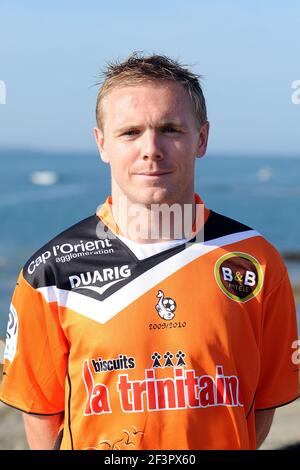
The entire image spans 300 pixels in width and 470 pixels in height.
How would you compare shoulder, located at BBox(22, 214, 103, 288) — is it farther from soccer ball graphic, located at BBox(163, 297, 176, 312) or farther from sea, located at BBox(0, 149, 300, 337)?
sea, located at BBox(0, 149, 300, 337)

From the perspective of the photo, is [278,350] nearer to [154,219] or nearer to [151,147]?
[154,219]

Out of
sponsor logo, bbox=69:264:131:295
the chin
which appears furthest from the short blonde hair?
sponsor logo, bbox=69:264:131:295

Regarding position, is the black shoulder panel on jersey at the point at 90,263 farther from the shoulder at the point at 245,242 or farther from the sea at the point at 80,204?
the sea at the point at 80,204

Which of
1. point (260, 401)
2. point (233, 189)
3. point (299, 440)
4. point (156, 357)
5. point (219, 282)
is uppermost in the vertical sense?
point (233, 189)

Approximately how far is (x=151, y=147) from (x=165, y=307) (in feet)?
2.00

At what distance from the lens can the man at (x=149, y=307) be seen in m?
3.04

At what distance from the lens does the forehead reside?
9.98ft

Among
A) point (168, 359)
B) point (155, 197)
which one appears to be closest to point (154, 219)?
point (155, 197)

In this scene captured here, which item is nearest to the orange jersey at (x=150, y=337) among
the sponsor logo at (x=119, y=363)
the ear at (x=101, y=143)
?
the sponsor logo at (x=119, y=363)

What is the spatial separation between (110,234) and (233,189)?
60.3 m

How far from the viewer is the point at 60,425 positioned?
3.32 meters

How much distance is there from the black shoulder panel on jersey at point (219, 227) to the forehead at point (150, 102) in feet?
1.59
